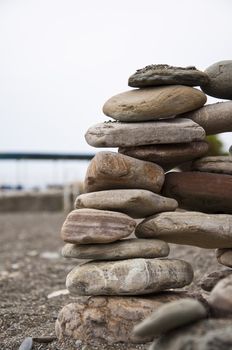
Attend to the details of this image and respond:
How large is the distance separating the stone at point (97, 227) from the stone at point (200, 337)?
1.22 m

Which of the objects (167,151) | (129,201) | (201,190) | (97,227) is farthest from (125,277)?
(167,151)

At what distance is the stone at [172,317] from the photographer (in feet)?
10.1

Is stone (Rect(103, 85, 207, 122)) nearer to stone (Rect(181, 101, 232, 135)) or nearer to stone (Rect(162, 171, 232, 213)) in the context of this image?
stone (Rect(181, 101, 232, 135))

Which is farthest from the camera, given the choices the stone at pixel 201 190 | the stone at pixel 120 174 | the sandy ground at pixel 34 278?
the sandy ground at pixel 34 278

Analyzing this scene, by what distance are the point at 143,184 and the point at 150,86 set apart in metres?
0.86

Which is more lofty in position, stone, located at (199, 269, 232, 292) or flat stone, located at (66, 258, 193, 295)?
flat stone, located at (66, 258, 193, 295)

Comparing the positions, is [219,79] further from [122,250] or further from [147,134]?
[122,250]

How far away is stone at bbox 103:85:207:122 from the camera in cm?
453

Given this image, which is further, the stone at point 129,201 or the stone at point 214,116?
the stone at point 214,116

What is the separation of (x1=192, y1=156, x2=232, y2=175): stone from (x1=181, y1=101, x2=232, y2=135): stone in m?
0.28

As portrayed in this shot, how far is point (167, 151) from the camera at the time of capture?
15.3 feet

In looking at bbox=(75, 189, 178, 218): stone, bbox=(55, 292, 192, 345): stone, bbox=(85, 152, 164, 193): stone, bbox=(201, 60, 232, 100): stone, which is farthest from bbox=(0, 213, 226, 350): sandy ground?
bbox=(201, 60, 232, 100): stone

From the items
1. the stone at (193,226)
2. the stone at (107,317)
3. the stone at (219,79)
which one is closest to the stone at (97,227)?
the stone at (193,226)

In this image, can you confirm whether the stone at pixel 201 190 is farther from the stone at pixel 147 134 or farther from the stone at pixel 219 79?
the stone at pixel 219 79
